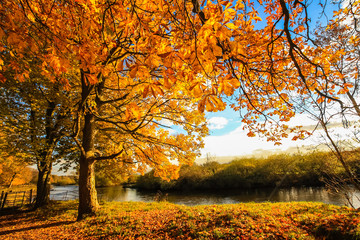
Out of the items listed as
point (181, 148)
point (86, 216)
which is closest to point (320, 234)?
point (181, 148)

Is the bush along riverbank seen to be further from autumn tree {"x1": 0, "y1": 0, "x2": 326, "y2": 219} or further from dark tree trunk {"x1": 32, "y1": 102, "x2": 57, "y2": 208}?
dark tree trunk {"x1": 32, "y1": 102, "x2": 57, "y2": 208}

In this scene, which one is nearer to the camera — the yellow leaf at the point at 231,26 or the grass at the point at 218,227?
the yellow leaf at the point at 231,26

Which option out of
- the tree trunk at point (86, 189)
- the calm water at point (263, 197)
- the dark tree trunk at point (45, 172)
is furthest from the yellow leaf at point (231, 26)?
the calm water at point (263, 197)

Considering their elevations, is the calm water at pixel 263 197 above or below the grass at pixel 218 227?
below

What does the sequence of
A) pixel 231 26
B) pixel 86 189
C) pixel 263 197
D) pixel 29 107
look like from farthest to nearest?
1. pixel 263 197
2. pixel 29 107
3. pixel 86 189
4. pixel 231 26

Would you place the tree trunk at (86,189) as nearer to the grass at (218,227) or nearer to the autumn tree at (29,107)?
the grass at (218,227)

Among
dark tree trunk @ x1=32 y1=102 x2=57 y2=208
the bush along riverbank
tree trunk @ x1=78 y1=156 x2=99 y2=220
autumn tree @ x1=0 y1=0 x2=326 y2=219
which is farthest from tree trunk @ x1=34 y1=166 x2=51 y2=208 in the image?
the bush along riverbank

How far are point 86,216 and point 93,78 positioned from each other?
237 inches

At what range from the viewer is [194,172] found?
3030 cm

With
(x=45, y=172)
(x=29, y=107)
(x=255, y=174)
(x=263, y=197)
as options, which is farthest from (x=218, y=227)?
(x=255, y=174)

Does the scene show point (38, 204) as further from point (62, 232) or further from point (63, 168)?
point (62, 232)

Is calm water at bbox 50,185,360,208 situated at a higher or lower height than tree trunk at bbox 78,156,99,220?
lower

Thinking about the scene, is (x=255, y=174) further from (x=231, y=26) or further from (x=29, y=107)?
(x=231, y=26)

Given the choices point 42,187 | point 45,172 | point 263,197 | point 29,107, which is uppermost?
point 29,107
